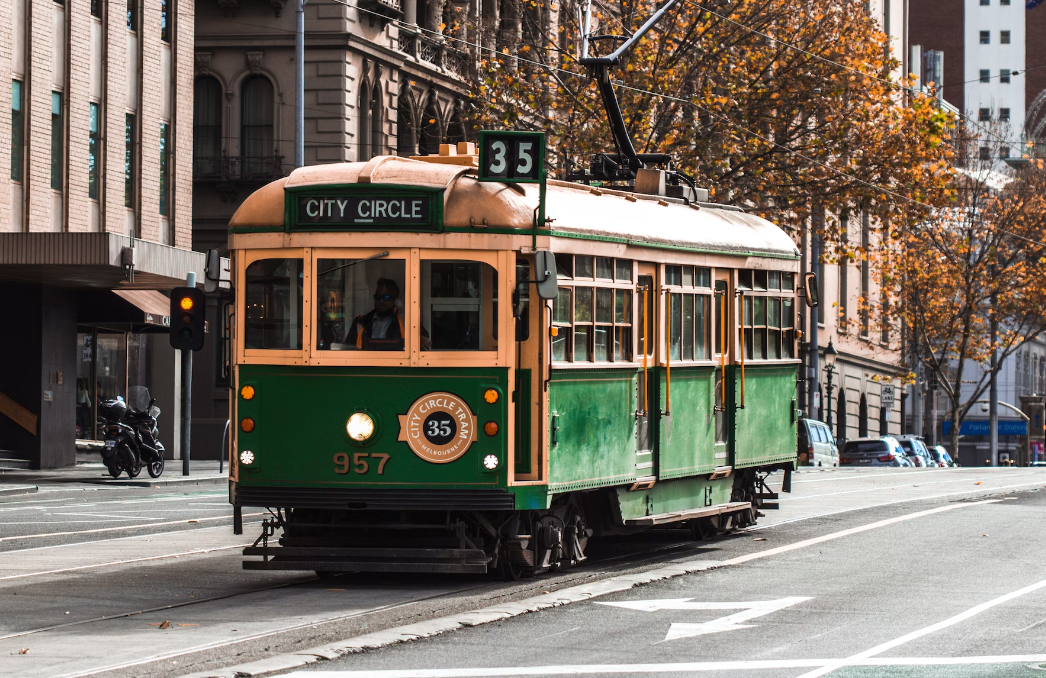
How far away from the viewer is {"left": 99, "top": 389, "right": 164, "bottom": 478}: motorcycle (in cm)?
2842

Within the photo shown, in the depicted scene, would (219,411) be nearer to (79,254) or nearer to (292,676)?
(79,254)

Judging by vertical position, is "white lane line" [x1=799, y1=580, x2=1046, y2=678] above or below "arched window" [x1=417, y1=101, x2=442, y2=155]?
below

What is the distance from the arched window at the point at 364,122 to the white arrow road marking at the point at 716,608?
97.5ft

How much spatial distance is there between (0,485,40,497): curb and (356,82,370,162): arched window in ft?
54.3

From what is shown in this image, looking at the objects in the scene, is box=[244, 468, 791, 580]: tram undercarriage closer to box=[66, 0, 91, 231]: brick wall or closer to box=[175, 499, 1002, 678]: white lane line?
box=[175, 499, 1002, 678]: white lane line

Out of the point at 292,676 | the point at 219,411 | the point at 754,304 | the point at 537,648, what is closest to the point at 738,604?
the point at 537,648

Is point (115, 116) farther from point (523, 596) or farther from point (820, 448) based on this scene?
point (523, 596)

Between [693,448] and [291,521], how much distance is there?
4255 millimetres

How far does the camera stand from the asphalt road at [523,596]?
9.68m

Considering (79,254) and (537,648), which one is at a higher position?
(79,254)

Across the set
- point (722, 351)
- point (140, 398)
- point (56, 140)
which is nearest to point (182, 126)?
point (56, 140)

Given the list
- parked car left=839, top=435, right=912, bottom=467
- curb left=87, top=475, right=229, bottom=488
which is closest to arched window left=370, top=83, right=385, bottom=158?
curb left=87, top=475, right=229, bottom=488

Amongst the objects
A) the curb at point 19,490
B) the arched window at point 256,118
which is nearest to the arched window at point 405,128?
the arched window at point 256,118

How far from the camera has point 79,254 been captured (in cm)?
2881
